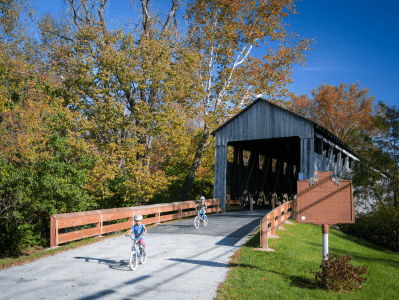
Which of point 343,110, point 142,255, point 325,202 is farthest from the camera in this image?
point 343,110

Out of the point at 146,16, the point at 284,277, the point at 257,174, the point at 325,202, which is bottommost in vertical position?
the point at 284,277

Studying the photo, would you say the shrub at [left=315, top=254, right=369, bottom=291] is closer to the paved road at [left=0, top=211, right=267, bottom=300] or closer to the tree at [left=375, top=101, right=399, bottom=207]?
the paved road at [left=0, top=211, right=267, bottom=300]

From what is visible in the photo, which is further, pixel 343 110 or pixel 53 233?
pixel 343 110

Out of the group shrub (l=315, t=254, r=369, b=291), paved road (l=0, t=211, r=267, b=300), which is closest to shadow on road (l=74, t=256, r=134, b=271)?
paved road (l=0, t=211, r=267, b=300)

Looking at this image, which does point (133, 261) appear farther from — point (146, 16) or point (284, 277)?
point (146, 16)

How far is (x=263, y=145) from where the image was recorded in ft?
70.6

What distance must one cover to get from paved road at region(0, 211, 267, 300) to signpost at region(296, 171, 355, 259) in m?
2.04

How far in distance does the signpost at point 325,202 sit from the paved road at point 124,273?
6.70 ft

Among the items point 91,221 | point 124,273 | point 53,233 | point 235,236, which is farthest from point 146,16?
point 124,273

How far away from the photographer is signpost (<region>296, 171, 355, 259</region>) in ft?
20.2

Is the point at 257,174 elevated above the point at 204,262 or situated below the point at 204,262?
above

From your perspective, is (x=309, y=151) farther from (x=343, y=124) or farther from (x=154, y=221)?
(x=343, y=124)

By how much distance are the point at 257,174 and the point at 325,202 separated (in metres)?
16.0

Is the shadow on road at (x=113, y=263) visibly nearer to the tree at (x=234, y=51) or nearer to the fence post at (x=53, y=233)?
the fence post at (x=53, y=233)
